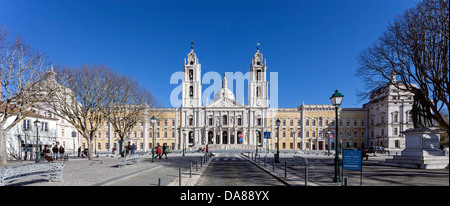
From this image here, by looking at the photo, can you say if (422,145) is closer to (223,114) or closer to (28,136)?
(28,136)

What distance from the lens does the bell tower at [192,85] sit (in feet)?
292

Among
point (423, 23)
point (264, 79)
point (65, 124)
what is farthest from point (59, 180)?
point (264, 79)

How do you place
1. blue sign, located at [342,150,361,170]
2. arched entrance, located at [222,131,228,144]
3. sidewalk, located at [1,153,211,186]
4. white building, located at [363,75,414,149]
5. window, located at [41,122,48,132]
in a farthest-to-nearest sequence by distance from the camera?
arched entrance, located at [222,131,228,144] → white building, located at [363,75,414,149] → window, located at [41,122,48,132] → sidewalk, located at [1,153,211,186] → blue sign, located at [342,150,361,170]

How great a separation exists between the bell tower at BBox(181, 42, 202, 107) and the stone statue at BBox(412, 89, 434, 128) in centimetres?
6953

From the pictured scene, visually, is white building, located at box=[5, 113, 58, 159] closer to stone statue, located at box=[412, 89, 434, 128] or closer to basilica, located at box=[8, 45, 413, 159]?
stone statue, located at box=[412, 89, 434, 128]

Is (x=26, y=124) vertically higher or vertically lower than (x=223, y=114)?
lower

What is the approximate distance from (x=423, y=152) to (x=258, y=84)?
69.8 m

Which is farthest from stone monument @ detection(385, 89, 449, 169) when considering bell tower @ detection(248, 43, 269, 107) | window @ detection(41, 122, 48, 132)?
bell tower @ detection(248, 43, 269, 107)

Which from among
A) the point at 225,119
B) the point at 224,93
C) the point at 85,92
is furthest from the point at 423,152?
the point at 224,93

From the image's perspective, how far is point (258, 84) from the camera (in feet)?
295

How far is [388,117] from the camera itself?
74062 millimetres

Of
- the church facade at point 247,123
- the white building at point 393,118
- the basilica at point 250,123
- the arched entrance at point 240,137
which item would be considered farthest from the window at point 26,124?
the white building at point 393,118

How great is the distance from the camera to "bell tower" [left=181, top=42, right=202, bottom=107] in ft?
292
